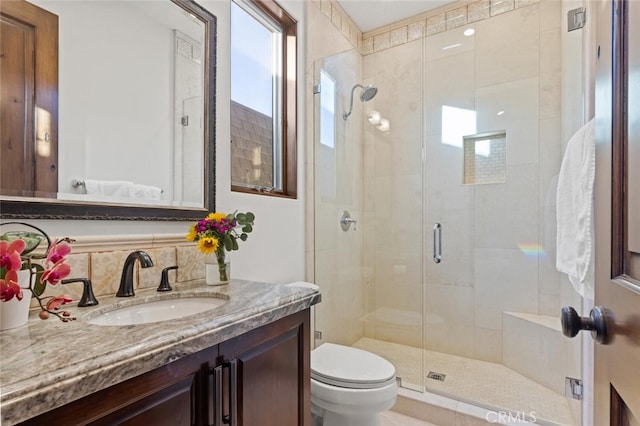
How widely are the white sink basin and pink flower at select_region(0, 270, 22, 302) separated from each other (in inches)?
9.1

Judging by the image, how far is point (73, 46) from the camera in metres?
0.97

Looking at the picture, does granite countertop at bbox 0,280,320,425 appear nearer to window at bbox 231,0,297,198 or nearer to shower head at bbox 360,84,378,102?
window at bbox 231,0,297,198

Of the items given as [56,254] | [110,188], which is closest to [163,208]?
[110,188]

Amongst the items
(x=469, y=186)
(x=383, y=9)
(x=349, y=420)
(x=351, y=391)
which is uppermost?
(x=383, y=9)

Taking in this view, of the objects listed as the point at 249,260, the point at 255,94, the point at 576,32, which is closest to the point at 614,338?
the point at 249,260

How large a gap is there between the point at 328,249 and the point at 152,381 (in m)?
1.69

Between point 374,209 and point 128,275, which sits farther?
point 374,209

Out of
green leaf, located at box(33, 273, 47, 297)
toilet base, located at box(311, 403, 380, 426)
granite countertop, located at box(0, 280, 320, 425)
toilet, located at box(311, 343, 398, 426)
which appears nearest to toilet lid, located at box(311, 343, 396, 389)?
toilet, located at box(311, 343, 398, 426)

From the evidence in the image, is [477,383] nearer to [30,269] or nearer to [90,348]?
[90,348]

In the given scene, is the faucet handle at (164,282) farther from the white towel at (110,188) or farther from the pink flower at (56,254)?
the pink flower at (56,254)

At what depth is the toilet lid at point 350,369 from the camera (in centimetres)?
137

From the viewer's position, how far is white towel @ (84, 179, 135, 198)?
994mm

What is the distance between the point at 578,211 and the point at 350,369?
1.23m

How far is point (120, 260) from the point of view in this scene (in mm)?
1038
